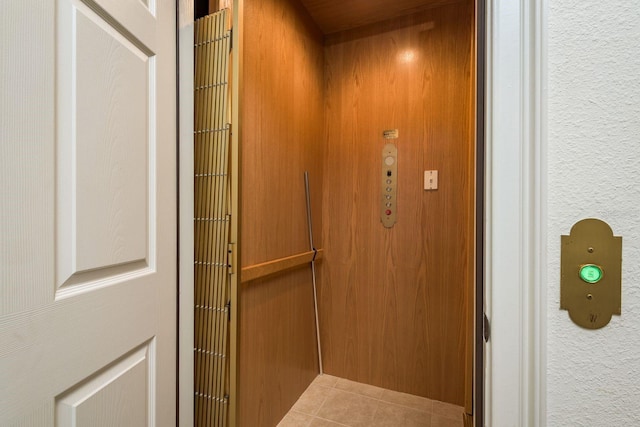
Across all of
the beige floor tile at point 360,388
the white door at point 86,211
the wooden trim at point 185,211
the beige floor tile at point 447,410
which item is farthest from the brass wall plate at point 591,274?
the beige floor tile at point 360,388

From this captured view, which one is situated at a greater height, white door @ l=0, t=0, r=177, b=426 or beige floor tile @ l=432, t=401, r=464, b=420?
white door @ l=0, t=0, r=177, b=426

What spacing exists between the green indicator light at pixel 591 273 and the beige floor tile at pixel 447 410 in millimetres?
1794

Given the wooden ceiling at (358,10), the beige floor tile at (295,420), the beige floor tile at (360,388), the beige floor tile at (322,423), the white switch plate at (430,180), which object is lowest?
the beige floor tile at (360,388)

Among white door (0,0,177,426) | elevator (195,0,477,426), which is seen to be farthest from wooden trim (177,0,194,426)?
elevator (195,0,477,426)

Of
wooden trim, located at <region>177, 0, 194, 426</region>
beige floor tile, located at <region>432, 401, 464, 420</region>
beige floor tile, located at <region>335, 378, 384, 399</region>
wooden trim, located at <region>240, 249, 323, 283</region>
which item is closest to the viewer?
wooden trim, located at <region>177, 0, 194, 426</region>

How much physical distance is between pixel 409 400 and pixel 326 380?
2.00 feet

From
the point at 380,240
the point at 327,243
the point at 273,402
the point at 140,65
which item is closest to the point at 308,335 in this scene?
the point at 273,402

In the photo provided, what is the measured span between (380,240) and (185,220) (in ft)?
4.81

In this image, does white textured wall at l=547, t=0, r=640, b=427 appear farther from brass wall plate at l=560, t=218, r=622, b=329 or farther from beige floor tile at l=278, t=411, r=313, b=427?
beige floor tile at l=278, t=411, r=313, b=427

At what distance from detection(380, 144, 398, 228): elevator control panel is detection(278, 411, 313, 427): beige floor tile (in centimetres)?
136

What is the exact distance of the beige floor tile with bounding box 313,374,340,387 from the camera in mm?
2088

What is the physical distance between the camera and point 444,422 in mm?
1712

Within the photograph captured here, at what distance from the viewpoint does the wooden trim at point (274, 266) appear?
1.38 m

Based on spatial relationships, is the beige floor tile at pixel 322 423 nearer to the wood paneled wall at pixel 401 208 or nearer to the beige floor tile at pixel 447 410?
the wood paneled wall at pixel 401 208
